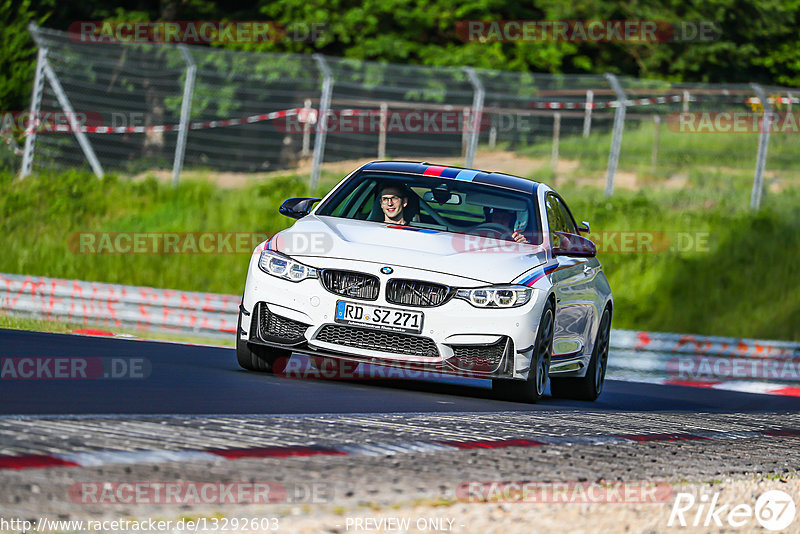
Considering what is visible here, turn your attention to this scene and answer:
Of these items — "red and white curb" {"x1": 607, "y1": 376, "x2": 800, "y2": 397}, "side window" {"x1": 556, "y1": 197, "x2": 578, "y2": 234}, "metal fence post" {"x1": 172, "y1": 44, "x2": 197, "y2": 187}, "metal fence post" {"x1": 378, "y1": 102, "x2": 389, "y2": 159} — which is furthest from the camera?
"metal fence post" {"x1": 378, "y1": 102, "x2": 389, "y2": 159}

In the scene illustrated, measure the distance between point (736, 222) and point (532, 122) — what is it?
4354 mm

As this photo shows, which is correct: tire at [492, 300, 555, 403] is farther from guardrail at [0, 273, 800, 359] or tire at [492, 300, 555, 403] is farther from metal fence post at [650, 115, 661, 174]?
metal fence post at [650, 115, 661, 174]

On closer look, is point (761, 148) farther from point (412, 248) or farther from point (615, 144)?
point (412, 248)

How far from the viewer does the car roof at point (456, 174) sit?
9.58 meters

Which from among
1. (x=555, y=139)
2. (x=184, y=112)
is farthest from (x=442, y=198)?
(x=555, y=139)

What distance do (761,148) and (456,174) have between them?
13.1 meters

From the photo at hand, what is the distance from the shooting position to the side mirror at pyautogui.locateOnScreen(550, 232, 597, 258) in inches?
358

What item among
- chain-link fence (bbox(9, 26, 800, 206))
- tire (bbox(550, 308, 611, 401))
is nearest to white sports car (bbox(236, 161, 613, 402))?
tire (bbox(550, 308, 611, 401))

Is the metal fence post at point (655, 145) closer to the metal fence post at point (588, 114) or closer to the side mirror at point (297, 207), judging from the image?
the metal fence post at point (588, 114)

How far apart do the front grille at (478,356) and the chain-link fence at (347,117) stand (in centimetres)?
1363

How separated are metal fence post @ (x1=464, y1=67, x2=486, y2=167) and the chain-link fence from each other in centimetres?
2

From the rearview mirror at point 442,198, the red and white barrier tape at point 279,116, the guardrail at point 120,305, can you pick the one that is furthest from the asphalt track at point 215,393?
the red and white barrier tape at point 279,116

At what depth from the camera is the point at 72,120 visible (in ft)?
76.9

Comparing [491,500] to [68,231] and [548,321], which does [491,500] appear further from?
[68,231]
